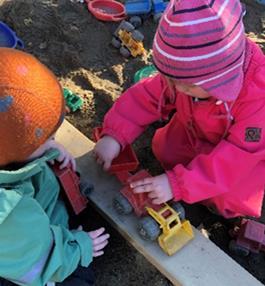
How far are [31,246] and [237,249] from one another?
788mm

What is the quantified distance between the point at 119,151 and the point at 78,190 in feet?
0.65

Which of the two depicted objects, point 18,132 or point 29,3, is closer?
point 18,132

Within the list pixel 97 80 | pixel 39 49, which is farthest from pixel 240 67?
pixel 39 49

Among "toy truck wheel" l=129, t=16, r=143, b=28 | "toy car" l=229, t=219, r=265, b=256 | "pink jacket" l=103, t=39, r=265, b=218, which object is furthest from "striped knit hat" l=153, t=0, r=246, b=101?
"toy truck wheel" l=129, t=16, r=143, b=28

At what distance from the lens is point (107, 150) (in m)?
1.80

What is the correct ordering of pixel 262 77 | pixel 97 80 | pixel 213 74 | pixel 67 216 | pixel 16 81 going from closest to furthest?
pixel 16 81
pixel 213 74
pixel 262 77
pixel 67 216
pixel 97 80

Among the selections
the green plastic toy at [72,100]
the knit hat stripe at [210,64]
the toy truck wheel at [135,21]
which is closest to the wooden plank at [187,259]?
the green plastic toy at [72,100]

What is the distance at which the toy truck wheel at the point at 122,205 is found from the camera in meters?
1.69

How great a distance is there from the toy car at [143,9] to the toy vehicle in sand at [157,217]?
3.22ft

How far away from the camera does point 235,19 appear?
1345 mm

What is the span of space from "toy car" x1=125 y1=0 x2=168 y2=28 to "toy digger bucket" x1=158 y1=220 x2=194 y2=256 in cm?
114

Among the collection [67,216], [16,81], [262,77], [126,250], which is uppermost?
[16,81]

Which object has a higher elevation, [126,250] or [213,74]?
[213,74]

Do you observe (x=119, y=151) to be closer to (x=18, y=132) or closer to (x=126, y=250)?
(x=126, y=250)
